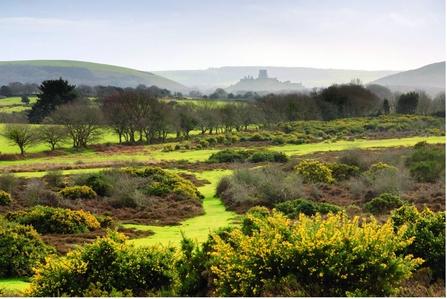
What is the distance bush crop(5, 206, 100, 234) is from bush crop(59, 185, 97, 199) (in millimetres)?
Answer: 5151

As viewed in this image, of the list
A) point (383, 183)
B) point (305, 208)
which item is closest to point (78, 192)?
point (305, 208)

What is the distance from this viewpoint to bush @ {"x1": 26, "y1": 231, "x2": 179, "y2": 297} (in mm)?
7527

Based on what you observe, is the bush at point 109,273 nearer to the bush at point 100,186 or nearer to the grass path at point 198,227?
the grass path at point 198,227

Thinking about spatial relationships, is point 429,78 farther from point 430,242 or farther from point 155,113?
point 430,242

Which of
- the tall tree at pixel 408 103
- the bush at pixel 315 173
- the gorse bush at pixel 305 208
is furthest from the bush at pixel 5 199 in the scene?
the tall tree at pixel 408 103

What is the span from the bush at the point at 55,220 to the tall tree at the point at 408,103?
80260 mm

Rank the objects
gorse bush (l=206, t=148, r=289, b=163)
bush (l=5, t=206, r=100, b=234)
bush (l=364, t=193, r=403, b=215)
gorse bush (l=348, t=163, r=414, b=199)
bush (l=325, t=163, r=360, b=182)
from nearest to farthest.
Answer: bush (l=5, t=206, r=100, b=234) < bush (l=364, t=193, r=403, b=215) < gorse bush (l=348, t=163, r=414, b=199) < bush (l=325, t=163, r=360, b=182) < gorse bush (l=206, t=148, r=289, b=163)

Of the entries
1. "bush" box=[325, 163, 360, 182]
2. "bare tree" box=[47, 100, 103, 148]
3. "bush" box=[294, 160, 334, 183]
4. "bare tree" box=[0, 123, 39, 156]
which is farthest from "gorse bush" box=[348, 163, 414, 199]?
"bare tree" box=[47, 100, 103, 148]

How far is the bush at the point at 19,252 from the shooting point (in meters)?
10.5

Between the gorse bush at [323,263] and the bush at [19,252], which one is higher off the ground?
the gorse bush at [323,263]

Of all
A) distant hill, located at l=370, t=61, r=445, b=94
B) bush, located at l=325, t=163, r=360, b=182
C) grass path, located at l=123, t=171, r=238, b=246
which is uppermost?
distant hill, located at l=370, t=61, r=445, b=94

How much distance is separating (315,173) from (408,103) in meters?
67.4

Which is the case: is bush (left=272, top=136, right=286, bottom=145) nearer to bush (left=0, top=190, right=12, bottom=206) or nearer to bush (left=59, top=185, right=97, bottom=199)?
bush (left=59, top=185, right=97, bottom=199)

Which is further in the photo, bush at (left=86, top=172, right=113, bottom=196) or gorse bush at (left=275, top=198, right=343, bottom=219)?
bush at (left=86, top=172, right=113, bottom=196)
